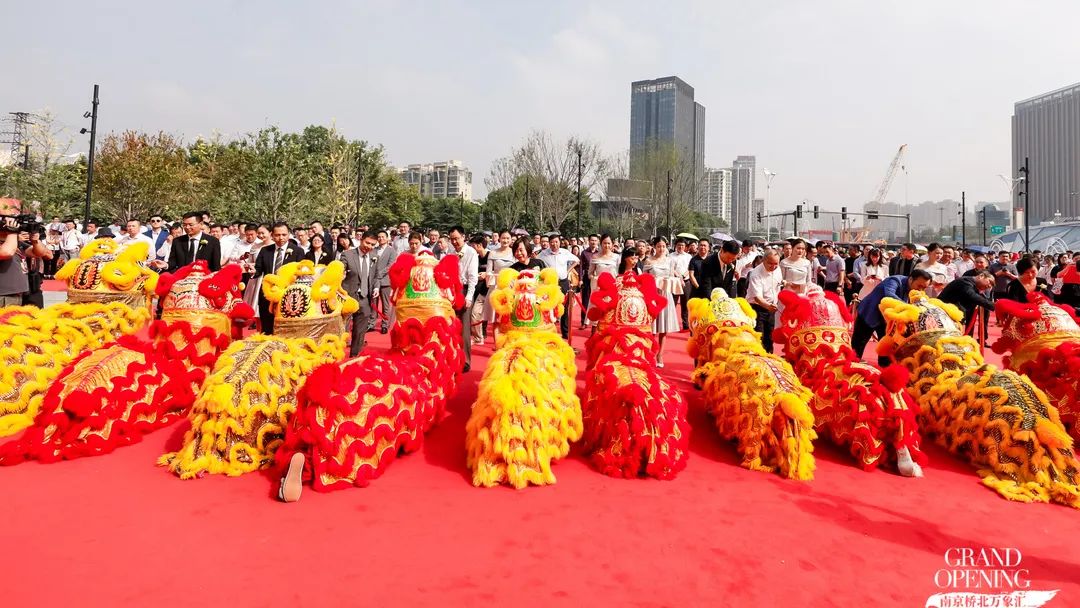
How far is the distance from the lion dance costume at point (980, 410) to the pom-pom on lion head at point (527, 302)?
2.47 meters

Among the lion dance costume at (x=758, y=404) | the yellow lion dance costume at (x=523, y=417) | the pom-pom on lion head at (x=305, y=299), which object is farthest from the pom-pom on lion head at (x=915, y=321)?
the pom-pom on lion head at (x=305, y=299)

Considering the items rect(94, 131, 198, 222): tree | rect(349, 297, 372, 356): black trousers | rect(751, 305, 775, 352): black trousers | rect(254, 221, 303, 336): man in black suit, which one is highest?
rect(94, 131, 198, 222): tree

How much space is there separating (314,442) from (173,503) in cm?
68

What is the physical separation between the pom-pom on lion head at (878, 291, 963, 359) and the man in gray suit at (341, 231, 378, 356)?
4378mm

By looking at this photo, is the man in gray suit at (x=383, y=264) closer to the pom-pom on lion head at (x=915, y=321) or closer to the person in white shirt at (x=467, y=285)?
the person in white shirt at (x=467, y=285)

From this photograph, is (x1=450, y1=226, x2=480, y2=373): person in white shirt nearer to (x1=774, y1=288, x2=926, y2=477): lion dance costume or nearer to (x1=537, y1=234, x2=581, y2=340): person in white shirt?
(x1=537, y1=234, x2=581, y2=340): person in white shirt

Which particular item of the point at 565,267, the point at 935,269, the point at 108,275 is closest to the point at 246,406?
the point at 108,275

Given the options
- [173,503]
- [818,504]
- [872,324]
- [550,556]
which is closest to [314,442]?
[173,503]

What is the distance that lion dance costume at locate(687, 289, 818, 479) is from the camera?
333cm

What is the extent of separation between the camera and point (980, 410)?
3.48 meters

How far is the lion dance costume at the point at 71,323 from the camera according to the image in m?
3.76

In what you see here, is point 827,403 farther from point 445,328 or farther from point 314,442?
point 314,442

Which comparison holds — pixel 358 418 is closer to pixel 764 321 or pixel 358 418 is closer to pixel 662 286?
pixel 662 286

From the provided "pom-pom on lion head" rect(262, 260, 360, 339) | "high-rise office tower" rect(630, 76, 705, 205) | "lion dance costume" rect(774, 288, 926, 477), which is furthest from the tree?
"high-rise office tower" rect(630, 76, 705, 205)
